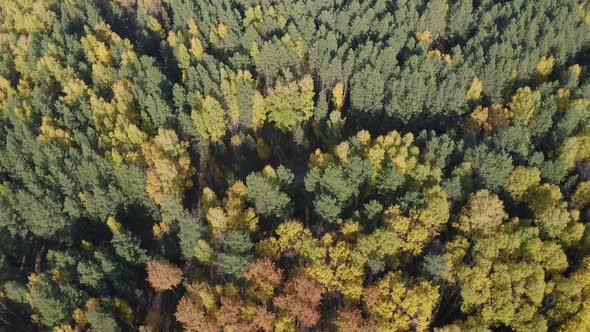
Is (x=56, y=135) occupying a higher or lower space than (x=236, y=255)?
higher

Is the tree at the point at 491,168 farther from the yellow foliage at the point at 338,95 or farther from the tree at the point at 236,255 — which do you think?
the tree at the point at 236,255

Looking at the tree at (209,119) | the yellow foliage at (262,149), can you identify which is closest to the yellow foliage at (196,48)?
the tree at (209,119)

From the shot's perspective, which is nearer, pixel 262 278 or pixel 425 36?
pixel 262 278

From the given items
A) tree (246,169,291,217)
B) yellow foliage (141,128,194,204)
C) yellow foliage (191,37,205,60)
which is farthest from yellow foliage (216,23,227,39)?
tree (246,169,291,217)

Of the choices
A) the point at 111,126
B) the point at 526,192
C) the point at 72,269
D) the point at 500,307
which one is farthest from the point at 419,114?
the point at 72,269

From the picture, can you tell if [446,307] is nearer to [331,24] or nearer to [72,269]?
[72,269]

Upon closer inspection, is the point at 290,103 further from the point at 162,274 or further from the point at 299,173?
the point at 162,274

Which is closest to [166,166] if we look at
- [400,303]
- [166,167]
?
[166,167]
